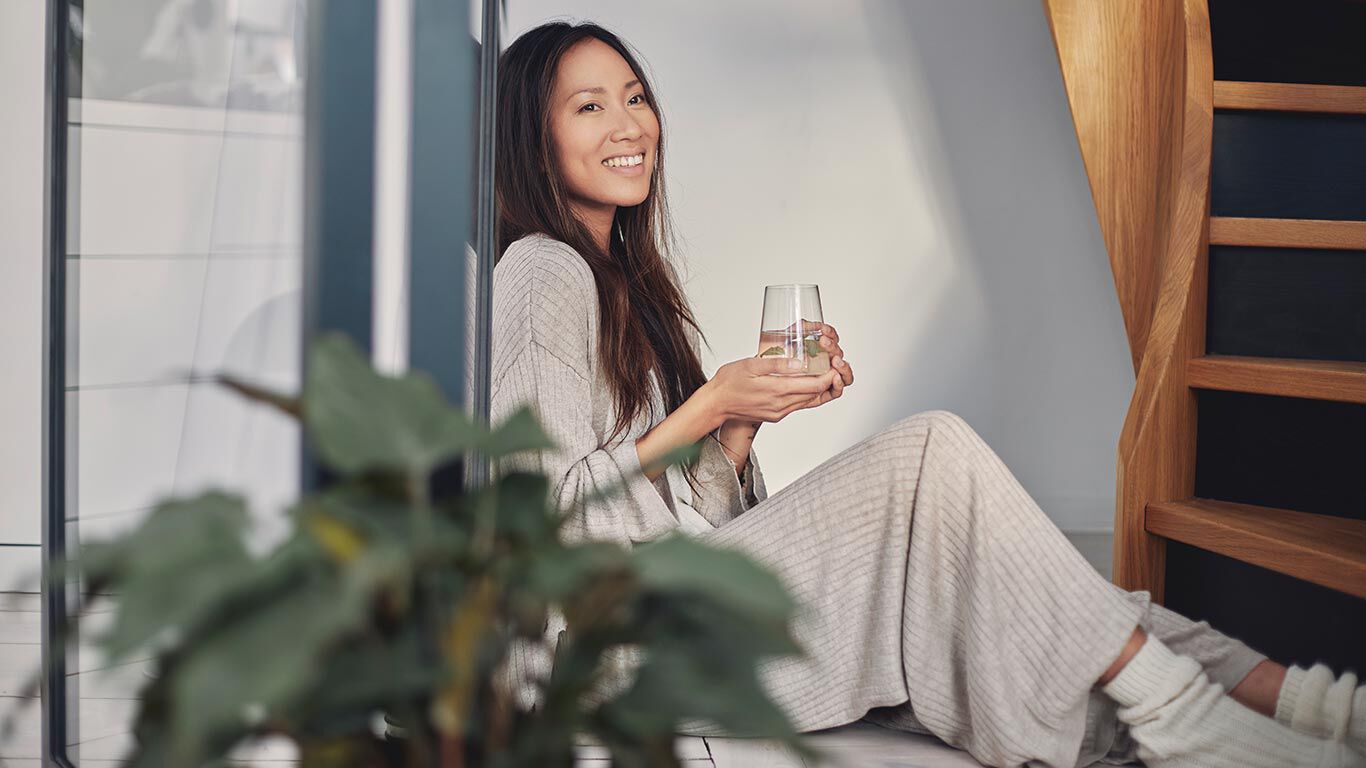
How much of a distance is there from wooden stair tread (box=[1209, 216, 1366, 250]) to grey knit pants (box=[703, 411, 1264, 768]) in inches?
21.6

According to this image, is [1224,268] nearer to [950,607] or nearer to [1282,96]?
[1282,96]

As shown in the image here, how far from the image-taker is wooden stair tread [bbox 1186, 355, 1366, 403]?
54.2 inches

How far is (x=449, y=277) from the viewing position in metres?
0.75

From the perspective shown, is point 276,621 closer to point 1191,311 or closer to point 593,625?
point 593,625

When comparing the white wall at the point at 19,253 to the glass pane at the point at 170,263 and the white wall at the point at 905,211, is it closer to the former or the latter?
the white wall at the point at 905,211

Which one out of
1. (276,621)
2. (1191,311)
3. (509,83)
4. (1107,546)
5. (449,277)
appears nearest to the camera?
(276,621)

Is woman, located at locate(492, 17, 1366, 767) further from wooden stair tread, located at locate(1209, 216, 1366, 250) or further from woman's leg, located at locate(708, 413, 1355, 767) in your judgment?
wooden stair tread, located at locate(1209, 216, 1366, 250)

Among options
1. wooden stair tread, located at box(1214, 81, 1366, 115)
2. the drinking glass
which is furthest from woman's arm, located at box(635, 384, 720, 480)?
wooden stair tread, located at box(1214, 81, 1366, 115)

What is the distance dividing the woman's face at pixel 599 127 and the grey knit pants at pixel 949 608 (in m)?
0.58

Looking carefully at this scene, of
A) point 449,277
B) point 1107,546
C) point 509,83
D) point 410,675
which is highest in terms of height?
point 509,83

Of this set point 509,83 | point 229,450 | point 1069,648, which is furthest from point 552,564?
point 509,83

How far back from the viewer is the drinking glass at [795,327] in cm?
145

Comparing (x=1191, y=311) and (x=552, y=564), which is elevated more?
(x=1191, y=311)

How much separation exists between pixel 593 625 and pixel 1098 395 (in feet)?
9.27
